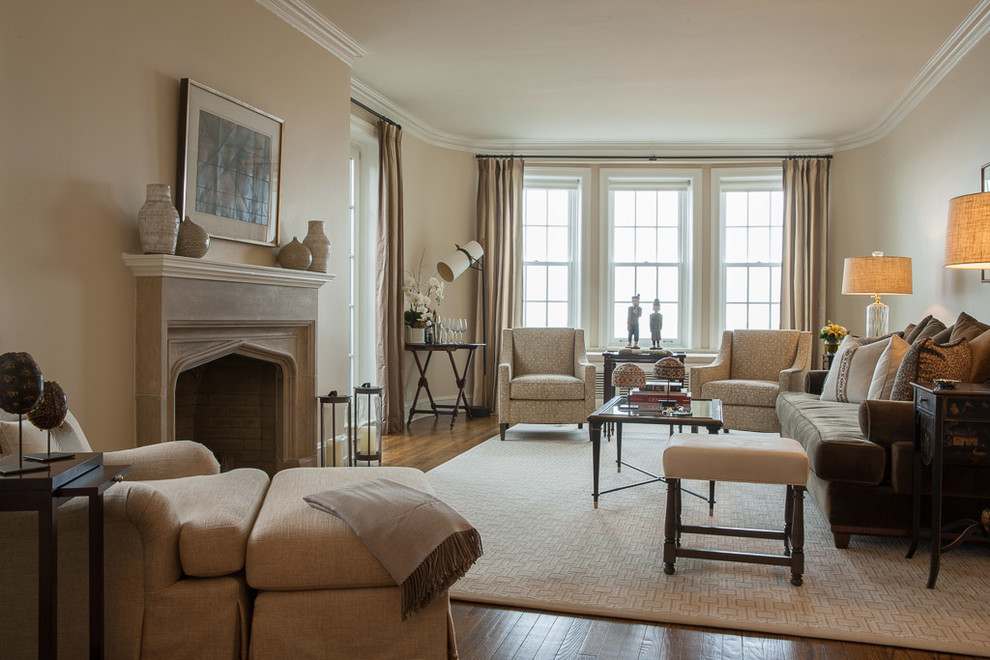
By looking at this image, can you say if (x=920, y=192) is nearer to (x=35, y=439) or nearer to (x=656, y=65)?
(x=656, y=65)

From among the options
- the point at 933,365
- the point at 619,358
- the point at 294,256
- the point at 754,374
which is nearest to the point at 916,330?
the point at 933,365

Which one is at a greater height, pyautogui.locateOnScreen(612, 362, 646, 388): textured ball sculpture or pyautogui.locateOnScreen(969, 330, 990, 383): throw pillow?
pyautogui.locateOnScreen(969, 330, 990, 383): throw pillow

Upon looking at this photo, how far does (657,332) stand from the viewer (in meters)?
7.13

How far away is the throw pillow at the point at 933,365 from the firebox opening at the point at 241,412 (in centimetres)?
315

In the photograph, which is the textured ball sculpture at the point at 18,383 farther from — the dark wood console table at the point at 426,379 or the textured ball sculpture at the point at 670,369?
the dark wood console table at the point at 426,379

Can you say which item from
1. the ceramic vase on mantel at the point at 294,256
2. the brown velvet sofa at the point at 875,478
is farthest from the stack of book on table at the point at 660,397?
the ceramic vase on mantel at the point at 294,256

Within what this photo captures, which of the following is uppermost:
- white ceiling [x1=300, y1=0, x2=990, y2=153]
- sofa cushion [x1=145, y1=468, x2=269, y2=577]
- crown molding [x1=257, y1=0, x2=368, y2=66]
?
white ceiling [x1=300, y1=0, x2=990, y2=153]

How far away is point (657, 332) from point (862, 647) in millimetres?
5070

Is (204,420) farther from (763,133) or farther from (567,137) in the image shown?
(763,133)

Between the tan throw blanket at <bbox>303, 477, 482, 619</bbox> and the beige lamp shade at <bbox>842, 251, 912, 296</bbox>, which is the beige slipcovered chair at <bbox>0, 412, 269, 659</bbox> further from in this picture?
the beige lamp shade at <bbox>842, 251, 912, 296</bbox>

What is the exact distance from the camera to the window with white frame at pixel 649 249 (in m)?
7.79

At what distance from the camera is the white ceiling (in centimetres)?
434

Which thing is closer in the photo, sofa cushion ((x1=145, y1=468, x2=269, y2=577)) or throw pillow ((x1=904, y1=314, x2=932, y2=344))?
sofa cushion ((x1=145, y1=468, x2=269, y2=577))

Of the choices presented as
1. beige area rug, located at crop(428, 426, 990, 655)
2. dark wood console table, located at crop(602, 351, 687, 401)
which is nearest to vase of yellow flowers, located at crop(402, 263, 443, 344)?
dark wood console table, located at crop(602, 351, 687, 401)
